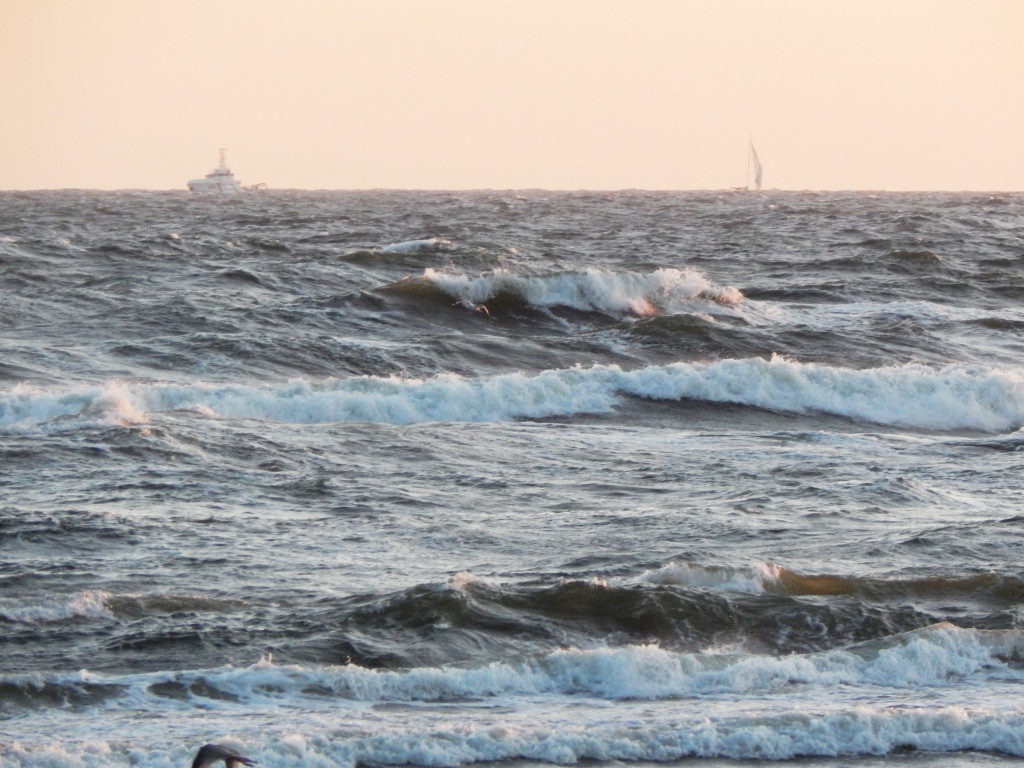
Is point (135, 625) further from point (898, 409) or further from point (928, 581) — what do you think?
point (898, 409)

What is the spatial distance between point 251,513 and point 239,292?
13981 mm

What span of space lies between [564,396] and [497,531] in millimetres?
6421

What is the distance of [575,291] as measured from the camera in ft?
82.6

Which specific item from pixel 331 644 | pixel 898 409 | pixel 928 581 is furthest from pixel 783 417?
pixel 331 644

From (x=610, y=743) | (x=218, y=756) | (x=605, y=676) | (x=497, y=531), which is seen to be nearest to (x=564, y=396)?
(x=497, y=531)

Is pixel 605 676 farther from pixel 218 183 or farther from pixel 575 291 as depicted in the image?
pixel 218 183

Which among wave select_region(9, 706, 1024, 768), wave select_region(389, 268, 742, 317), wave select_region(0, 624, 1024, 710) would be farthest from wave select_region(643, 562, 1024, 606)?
wave select_region(389, 268, 742, 317)

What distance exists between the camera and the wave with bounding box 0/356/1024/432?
47.0 ft

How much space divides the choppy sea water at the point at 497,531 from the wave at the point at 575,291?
261 millimetres

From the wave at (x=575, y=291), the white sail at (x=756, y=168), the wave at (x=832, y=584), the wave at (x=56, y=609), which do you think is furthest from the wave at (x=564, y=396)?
the white sail at (x=756, y=168)

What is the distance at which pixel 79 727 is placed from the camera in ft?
21.9

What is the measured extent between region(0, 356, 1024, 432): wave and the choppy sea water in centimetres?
5

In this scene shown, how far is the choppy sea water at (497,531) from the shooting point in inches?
277

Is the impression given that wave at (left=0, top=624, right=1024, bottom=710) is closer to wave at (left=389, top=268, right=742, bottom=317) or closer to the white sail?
wave at (left=389, top=268, right=742, bottom=317)
